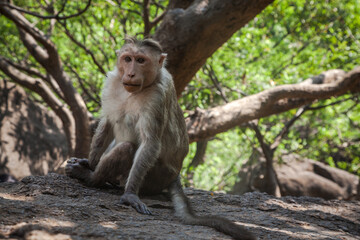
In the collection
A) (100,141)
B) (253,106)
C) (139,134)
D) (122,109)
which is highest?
(253,106)

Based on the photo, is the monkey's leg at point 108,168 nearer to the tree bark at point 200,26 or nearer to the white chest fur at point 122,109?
the white chest fur at point 122,109

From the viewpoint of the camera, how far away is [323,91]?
21.3 feet

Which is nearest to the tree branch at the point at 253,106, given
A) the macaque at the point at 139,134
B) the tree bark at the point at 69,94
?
the tree bark at the point at 69,94

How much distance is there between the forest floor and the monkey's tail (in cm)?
6

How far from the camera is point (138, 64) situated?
11.6ft

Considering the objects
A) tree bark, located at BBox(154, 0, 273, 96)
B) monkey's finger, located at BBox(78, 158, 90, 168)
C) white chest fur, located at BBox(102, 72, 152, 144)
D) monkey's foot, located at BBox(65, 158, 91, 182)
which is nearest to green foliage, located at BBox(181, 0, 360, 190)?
tree bark, located at BBox(154, 0, 273, 96)

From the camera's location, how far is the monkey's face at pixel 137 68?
3419mm

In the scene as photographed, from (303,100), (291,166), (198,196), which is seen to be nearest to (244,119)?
(303,100)

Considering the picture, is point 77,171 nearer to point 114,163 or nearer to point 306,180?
point 114,163

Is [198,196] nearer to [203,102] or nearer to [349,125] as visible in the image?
[203,102]

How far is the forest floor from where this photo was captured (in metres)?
2.40

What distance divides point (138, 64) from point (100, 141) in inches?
41.0

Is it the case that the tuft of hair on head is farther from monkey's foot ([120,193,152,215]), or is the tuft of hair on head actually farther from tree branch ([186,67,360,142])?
tree branch ([186,67,360,142])

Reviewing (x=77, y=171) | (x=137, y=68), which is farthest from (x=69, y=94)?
(x=137, y=68)
